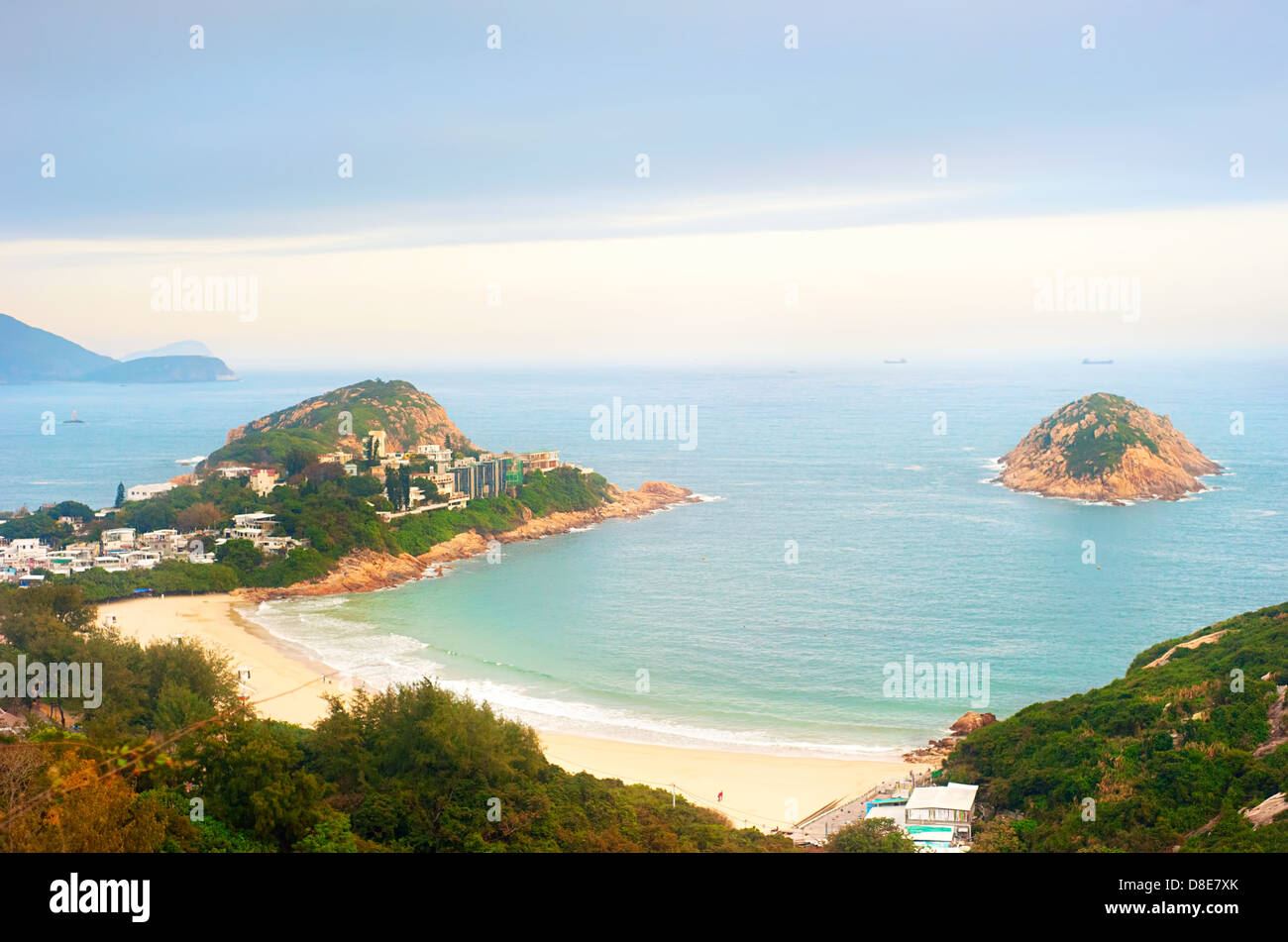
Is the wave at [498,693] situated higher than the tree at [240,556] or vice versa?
the tree at [240,556]

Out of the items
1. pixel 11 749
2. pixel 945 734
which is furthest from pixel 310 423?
pixel 11 749

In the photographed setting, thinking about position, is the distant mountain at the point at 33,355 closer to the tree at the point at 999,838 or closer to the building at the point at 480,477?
the building at the point at 480,477

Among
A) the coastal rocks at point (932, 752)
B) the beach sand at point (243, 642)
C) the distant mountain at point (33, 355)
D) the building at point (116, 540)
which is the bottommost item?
the coastal rocks at point (932, 752)

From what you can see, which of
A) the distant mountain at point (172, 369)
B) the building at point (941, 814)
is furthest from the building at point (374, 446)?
the distant mountain at point (172, 369)

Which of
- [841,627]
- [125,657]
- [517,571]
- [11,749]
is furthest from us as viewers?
[517,571]

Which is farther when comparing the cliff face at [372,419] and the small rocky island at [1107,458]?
the cliff face at [372,419]
